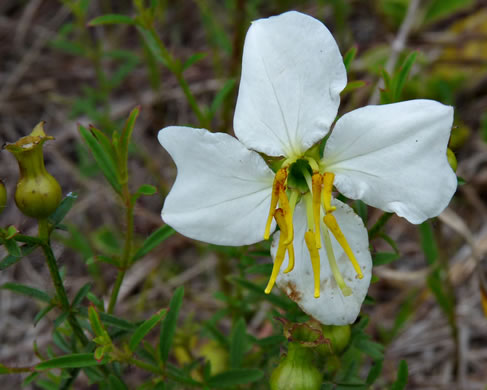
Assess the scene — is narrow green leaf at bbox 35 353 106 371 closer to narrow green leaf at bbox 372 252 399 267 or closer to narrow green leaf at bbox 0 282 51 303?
narrow green leaf at bbox 0 282 51 303

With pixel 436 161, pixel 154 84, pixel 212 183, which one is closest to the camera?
pixel 436 161

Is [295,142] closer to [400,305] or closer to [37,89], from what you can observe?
[400,305]

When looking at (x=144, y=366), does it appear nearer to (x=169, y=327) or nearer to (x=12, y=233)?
(x=169, y=327)

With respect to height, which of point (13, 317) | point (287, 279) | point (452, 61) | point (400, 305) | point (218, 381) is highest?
point (287, 279)

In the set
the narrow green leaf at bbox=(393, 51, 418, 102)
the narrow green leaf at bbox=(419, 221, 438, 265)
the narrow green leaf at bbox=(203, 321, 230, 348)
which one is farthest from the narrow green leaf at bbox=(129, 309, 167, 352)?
the narrow green leaf at bbox=(419, 221, 438, 265)

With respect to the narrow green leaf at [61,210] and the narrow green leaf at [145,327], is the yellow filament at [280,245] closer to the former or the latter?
the narrow green leaf at [145,327]

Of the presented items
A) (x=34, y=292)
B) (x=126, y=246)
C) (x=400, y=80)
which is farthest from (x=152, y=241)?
(x=400, y=80)

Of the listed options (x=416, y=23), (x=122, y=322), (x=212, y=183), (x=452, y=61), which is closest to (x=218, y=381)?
(x=122, y=322)
